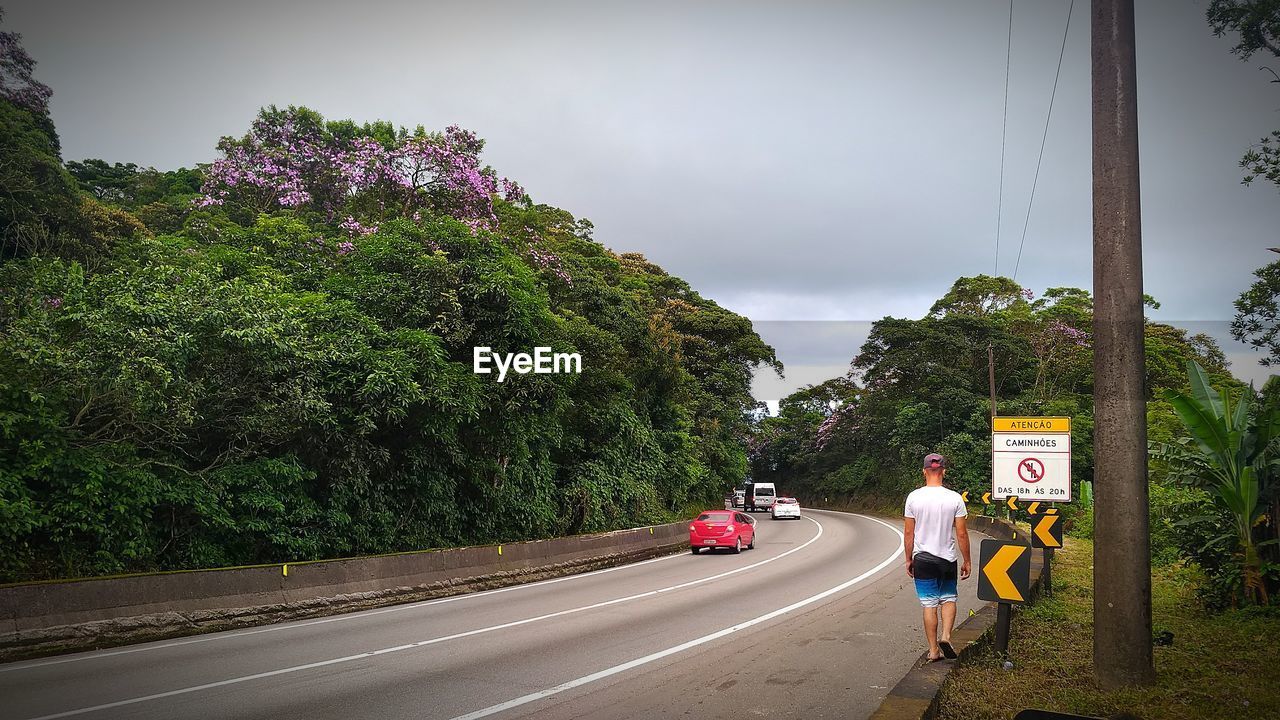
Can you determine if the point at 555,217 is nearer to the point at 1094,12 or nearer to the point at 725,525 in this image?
the point at 725,525

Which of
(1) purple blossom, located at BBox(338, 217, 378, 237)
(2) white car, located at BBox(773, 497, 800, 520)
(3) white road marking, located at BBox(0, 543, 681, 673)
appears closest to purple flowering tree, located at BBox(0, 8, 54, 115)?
(1) purple blossom, located at BBox(338, 217, 378, 237)

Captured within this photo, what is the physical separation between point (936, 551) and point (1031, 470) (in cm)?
428

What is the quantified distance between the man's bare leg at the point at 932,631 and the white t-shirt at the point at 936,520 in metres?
0.50

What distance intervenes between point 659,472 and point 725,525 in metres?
7.80

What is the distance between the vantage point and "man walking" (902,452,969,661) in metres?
6.88

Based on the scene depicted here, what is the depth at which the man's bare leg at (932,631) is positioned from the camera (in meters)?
6.77

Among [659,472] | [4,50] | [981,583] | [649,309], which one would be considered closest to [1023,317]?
[649,309]

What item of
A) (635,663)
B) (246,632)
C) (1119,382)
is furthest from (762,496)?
(1119,382)

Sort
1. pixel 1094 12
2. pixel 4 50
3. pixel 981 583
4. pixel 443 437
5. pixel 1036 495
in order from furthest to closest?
pixel 4 50, pixel 443 437, pixel 1036 495, pixel 981 583, pixel 1094 12

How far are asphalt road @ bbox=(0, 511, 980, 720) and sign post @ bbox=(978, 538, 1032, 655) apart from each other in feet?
3.60

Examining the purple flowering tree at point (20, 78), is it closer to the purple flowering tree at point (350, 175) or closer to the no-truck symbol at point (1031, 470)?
the purple flowering tree at point (350, 175)

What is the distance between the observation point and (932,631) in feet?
22.6

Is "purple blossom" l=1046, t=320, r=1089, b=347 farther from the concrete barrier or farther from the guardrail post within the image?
the guardrail post

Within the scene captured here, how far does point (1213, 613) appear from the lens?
9148 mm
